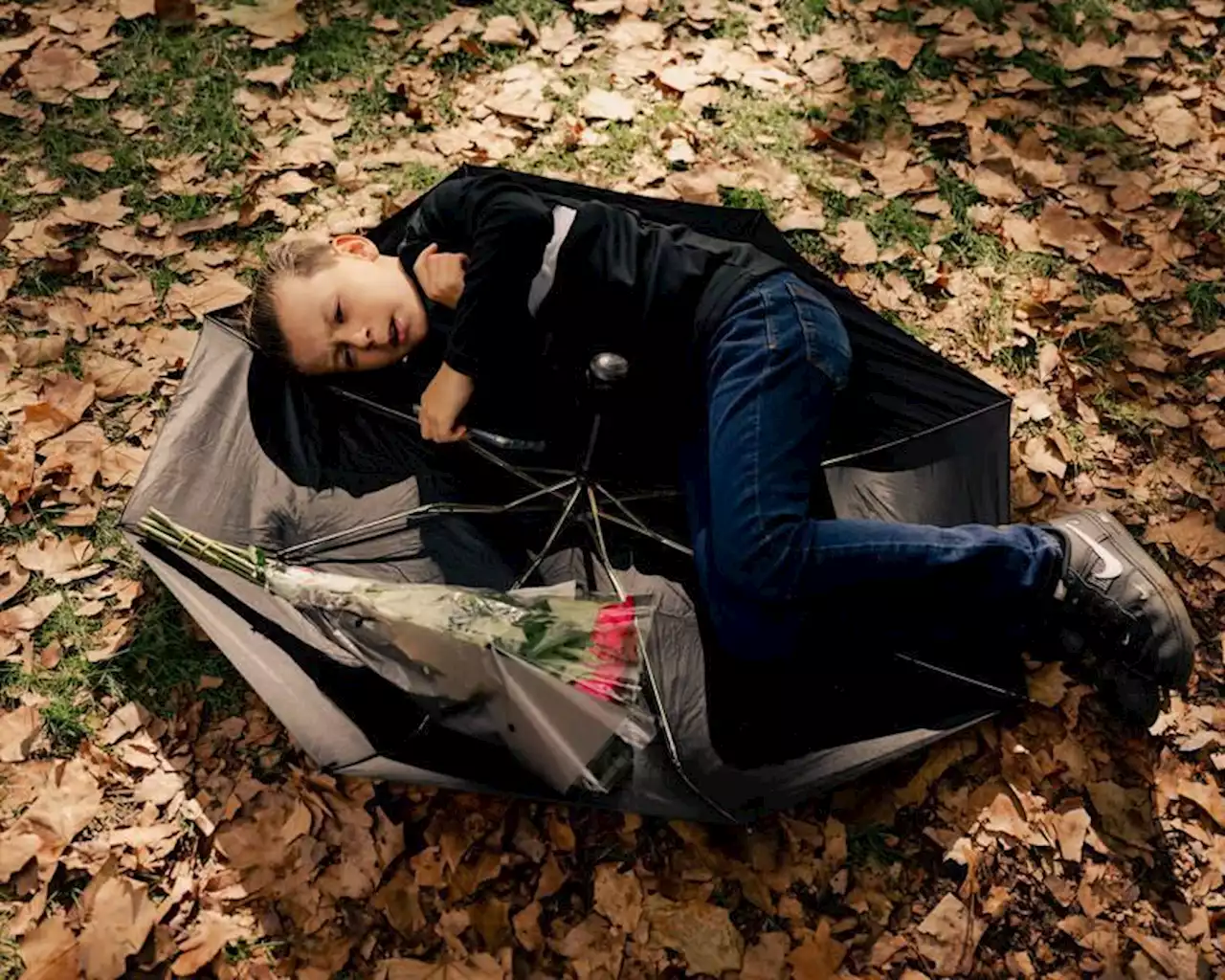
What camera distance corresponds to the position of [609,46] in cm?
474

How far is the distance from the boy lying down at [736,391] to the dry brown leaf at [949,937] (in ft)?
2.54

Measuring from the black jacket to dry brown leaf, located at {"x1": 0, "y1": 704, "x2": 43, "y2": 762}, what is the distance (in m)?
1.75

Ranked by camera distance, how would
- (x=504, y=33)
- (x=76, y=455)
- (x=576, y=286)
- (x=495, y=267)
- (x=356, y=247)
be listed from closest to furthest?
(x=495, y=267), (x=576, y=286), (x=356, y=247), (x=76, y=455), (x=504, y=33)

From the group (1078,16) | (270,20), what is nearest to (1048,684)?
(1078,16)

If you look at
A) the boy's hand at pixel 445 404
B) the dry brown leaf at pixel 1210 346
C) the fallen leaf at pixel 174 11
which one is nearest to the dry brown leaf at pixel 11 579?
the boy's hand at pixel 445 404

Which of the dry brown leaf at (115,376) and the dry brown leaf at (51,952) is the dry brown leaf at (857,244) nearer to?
the dry brown leaf at (115,376)

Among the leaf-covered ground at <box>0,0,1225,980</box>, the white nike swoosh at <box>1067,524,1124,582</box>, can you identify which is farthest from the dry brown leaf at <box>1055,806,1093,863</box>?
the white nike swoosh at <box>1067,524,1124,582</box>

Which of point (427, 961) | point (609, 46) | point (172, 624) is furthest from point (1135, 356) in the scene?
point (172, 624)

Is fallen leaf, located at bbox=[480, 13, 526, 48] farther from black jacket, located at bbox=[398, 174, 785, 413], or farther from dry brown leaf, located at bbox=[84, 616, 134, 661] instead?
dry brown leaf, located at bbox=[84, 616, 134, 661]

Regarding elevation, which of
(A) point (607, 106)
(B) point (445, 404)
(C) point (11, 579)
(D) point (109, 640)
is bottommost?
(D) point (109, 640)

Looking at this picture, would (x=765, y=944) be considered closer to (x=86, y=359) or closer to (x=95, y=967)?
(x=95, y=967)

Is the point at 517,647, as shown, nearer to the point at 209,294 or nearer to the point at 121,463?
the point at 121,463

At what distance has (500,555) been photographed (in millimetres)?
2859

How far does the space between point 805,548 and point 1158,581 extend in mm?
1194
